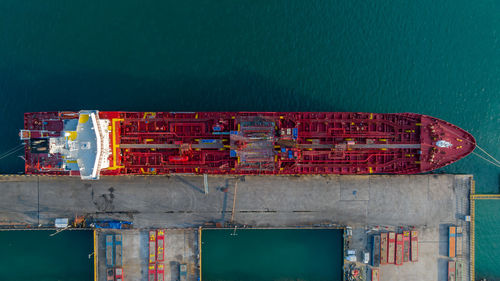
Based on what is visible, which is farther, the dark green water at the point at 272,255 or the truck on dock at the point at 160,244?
the dark green water at the point at 272,255

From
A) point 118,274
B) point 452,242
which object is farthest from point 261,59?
point 452,242

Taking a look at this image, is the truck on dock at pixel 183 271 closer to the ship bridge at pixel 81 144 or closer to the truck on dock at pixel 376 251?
the ship bridge at pixel 81 144

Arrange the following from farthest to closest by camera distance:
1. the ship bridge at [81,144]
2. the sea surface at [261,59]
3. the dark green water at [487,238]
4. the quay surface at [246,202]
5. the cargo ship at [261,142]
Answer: the dark green water at [487,238] < the sea surface at [261,59] < the quay surface at [246,202] < the cargo ship at [261,142] < the ship bridge at [81,144]

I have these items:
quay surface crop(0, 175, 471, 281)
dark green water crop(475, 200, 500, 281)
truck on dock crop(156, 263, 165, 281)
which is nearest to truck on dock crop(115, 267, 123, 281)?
quay surface crop(0, 175, 471, 281)

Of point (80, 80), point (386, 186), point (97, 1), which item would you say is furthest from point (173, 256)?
point (97, 1)

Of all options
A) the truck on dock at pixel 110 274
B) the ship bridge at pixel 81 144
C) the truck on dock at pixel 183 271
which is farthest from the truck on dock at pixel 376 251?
the ship bridge at pixel 81 144

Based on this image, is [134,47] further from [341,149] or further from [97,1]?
[341,149]

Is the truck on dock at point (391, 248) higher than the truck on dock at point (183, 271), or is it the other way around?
the truck on dock at point (391, 248)
